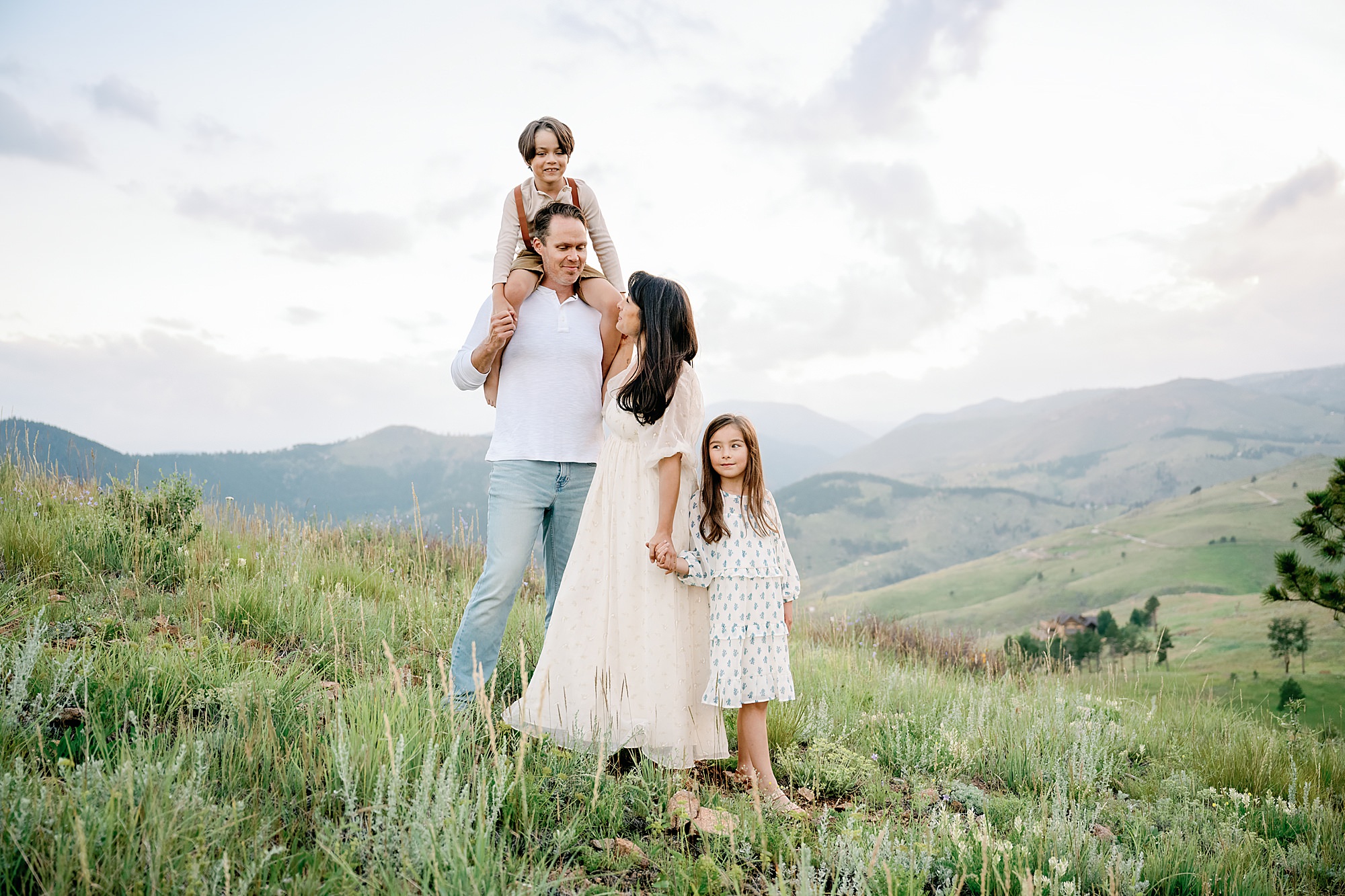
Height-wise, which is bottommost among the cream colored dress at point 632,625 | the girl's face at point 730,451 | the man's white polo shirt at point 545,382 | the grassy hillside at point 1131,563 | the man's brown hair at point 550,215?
the grassy hillside at point 1131,563

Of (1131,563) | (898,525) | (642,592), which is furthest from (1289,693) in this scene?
(898,525)

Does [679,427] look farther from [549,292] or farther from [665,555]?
[549,292]

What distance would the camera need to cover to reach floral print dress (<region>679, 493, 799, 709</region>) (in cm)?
359

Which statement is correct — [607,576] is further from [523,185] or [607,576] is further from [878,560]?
[878,560]

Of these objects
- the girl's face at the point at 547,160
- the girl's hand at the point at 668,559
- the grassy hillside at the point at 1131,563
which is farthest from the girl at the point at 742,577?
the grassy hillside at the point at 1131,563

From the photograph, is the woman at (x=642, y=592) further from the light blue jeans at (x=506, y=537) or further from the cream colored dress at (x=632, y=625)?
the light blue jeans at (x=506, y=537)

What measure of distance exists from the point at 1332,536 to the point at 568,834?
30.6 feet

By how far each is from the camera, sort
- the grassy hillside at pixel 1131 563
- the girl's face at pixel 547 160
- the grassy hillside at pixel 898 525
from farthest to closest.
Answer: the grassy hillside at pixel 898 525 < the grassy hillside at pixel 1131 563 < the girl's face at pixel 547 160

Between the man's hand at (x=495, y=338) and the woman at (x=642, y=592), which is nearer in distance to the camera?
the woman at (x=642, y=592)

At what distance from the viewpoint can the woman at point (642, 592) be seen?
363 centimetres

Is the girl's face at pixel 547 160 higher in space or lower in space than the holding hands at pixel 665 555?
higher

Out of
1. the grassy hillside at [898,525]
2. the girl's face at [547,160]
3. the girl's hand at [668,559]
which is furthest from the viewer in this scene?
the grassy hillside at [898,525]

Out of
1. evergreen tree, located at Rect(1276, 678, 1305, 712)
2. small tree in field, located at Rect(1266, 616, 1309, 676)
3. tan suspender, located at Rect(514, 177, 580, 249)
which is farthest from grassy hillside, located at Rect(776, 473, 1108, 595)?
tan suspender, located at Rect(514, 177, 580, 249)

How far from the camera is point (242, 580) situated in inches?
221
